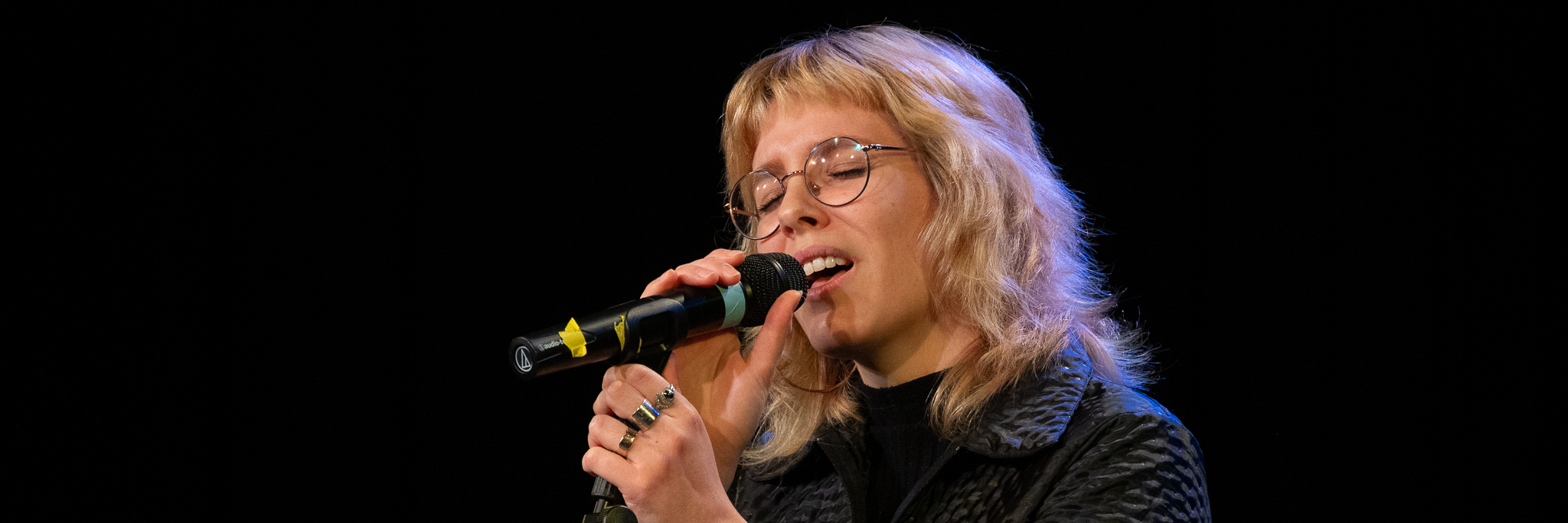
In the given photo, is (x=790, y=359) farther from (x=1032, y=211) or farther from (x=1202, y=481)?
(x=1202, y=481)

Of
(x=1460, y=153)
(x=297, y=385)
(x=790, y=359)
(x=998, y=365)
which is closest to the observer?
(x=998, y=365)

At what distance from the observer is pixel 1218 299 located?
7.66 ft

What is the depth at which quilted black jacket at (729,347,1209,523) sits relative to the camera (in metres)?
1.21

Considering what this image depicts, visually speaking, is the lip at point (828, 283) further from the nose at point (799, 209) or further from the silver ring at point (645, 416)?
the silver ring at point (645, 416)

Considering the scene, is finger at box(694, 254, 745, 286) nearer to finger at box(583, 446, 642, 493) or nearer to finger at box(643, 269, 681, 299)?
finger at box(643, 269, 681, 299)

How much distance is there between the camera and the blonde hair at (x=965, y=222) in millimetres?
1554

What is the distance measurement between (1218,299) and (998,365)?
3.66 ft

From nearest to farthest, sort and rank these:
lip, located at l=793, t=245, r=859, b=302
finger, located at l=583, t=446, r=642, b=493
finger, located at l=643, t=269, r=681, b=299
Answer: finger, located at l=583, t=446, r=642, b=493 → finger, located at l=643, t=269, r=681, b=299 → lip, located at l=793, t=245, r=859, b=302

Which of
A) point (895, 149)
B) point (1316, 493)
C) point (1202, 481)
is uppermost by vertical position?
point (895, 149)

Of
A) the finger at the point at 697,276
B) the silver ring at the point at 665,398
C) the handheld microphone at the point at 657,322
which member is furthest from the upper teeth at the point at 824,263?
the silver ring at the point at 665,398

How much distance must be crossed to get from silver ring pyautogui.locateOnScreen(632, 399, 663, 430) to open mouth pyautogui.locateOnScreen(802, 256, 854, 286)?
1.67 ft


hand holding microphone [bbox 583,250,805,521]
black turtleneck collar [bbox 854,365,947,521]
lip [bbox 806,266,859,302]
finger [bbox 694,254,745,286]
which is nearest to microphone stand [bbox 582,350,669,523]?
hand holding microphone [bbox 583,250,805,521]

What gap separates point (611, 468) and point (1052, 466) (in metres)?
0.65

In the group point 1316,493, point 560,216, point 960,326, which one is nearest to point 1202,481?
point 960,326
